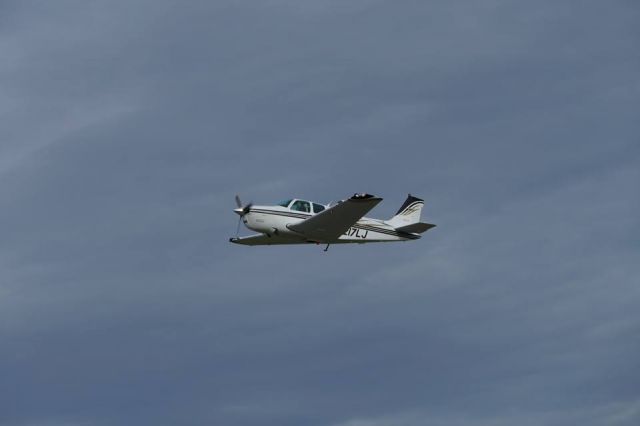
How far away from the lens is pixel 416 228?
189ft

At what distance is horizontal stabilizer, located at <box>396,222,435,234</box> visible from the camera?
2245 inches

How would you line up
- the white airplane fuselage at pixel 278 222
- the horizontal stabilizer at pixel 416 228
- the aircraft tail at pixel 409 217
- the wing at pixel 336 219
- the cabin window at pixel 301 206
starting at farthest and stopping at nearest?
the aircraft tail at pixel 409 217
the horizontal stabilizer at pixel 416 228
the cabin window at pixel 301 206
the white airplane fuselage at pixel 278 222
the wing at pixel 336 219

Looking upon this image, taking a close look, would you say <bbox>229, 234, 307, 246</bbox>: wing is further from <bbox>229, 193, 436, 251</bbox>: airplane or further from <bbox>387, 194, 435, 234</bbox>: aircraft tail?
<bbox>387, 194, 435, 234</bbox>: aircraft tail

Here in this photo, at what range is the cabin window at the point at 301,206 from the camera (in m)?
55.9

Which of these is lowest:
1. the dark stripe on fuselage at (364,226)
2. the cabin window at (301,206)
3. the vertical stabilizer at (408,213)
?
the dark stripe on fuselage at (364,226)

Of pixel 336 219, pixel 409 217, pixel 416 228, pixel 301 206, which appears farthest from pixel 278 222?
pixel 409 217

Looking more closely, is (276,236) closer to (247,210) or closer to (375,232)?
(247,210)

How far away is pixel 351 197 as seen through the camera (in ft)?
173

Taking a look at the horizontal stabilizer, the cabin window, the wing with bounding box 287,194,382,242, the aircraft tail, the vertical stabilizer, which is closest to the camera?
the wing with bounding box 287,194,382,242

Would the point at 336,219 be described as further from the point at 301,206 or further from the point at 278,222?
the point at 278,222

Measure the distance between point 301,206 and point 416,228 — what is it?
6459mm

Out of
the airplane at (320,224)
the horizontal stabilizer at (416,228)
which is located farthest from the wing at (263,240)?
the horizontal stabilizer at (416,228)

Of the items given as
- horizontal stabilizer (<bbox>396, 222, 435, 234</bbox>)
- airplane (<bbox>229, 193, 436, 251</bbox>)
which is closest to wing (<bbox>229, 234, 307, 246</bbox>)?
airplane (<bbox>229, 193, 436, 251</bbox>)

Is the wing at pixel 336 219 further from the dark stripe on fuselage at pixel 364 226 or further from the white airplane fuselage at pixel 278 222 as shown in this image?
the dark stripe on fuselage at pixel 364 226
